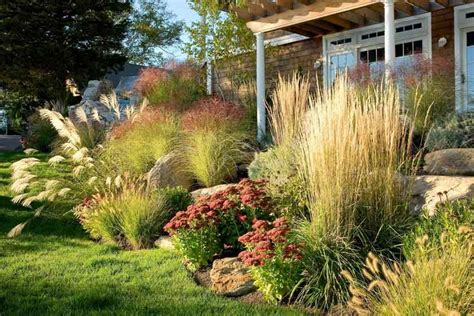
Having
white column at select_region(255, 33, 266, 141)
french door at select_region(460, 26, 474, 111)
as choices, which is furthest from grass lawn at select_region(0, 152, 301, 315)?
french door at select_region(460, 26, 474, 111)

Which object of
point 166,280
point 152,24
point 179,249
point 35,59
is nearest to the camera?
point 166,280

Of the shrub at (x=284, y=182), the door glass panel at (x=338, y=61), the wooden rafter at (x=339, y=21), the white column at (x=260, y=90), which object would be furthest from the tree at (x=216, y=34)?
the shrub at (x=284, y=182)

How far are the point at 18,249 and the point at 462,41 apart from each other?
7483 mm

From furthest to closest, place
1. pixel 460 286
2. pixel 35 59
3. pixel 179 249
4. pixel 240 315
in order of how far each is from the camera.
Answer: pixel 35 59 < pixel 179 249 < pixel 240 315 < pixel 460 286

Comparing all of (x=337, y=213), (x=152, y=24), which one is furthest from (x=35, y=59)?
(x=337, y=213)

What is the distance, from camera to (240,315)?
10.0ft

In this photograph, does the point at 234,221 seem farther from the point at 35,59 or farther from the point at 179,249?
the point at 35,59

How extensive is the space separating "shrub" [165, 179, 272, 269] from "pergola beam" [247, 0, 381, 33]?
458 cm

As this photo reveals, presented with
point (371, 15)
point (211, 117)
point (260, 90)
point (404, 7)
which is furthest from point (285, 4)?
point (211, 117)

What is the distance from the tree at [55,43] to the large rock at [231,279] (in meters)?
14.8

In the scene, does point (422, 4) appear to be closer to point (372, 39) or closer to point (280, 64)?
point (372, 39)

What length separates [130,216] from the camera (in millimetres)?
5137

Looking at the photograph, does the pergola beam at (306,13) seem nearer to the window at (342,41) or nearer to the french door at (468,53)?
the window at (342,41)

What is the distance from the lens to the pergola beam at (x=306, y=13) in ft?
26.3
